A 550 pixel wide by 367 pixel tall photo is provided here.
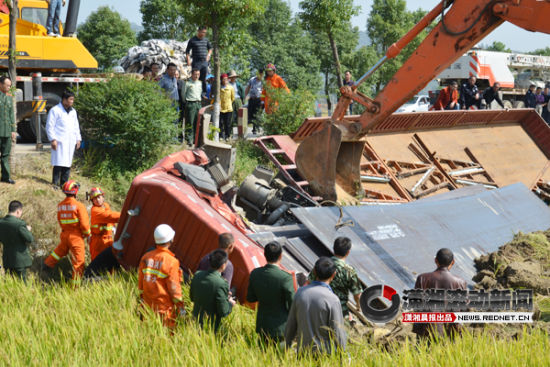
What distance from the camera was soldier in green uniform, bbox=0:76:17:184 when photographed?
9.48 metres

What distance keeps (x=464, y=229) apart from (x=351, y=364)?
4909 mm

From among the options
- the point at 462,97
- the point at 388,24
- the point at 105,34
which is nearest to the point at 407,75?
the point at 462,97

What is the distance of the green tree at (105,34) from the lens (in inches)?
1487

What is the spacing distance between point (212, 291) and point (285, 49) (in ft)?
113

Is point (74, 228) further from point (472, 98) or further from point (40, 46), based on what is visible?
point (472, 98)

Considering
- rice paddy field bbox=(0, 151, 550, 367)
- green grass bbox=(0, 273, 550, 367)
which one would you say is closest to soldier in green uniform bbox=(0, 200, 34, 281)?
rice paddy field bbox=(0, 151, 550, 367)

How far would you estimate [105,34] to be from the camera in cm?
3931

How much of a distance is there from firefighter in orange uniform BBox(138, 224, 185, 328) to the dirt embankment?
389cm

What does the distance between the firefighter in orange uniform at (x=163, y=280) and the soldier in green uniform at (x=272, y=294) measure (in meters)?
0.85

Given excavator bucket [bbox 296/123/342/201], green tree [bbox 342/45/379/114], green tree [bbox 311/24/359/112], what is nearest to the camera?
excavator bucket [bbox 296/123/342/201]

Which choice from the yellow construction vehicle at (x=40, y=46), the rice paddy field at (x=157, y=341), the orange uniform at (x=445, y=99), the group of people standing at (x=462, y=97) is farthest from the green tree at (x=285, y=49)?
the rice paddy field at (x=157, y=341)

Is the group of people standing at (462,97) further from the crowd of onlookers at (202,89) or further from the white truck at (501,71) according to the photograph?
the white truck at (501,71)

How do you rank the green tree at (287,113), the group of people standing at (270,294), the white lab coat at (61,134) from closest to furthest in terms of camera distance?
the group of people standing at (270,294) → the white lab coat at (61,134) → the green tree at (287,113)

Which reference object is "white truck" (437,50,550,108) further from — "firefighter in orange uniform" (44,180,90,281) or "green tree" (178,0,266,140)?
"firefighter in orange uniform" (44,180,90,281)
